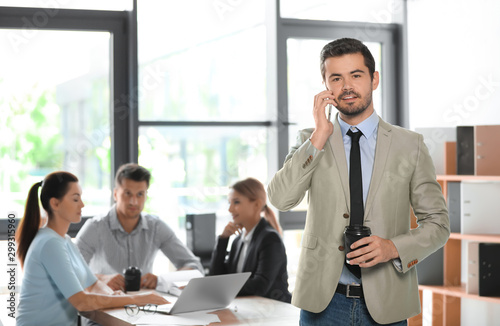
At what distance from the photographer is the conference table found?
2.78m

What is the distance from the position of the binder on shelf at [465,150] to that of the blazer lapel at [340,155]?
2.31 m

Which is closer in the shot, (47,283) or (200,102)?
(47,283)

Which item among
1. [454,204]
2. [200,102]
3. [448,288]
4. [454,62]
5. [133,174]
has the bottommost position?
[448,288]

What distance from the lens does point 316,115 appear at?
1.87m

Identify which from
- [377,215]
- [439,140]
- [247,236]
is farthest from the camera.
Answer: [439,140]

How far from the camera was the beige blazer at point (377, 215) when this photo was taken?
1.80 metres

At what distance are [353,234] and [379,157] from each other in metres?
0.27

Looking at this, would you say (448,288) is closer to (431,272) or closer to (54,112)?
(431,272)

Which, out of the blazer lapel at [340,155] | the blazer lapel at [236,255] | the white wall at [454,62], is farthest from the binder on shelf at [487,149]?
the blazer lapel at [340,155]

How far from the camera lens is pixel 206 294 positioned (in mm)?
2891

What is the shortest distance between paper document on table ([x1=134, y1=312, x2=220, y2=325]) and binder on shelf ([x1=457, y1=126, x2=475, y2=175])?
6.76ft

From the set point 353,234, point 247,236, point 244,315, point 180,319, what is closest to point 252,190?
point 247,236

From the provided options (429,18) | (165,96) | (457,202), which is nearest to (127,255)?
(165,96)

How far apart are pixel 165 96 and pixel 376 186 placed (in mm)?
3433
